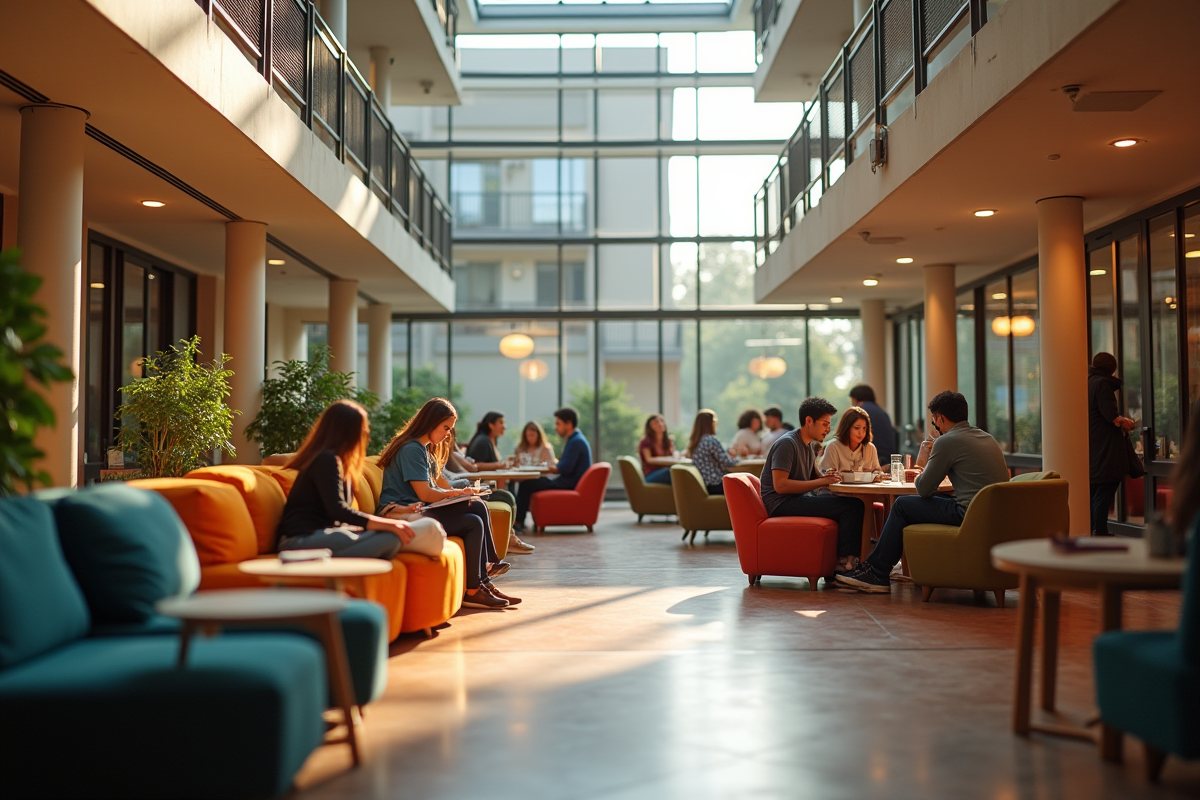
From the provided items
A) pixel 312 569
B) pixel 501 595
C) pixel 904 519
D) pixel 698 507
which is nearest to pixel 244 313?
pixel 501 595

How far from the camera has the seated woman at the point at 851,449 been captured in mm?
8227

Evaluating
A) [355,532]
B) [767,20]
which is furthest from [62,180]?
[767,20]

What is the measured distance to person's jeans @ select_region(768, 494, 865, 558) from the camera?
7805mm

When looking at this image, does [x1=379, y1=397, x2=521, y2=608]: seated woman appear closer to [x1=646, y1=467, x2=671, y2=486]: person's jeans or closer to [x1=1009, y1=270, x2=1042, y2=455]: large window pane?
[x1=646, y1=467, x2=671, y2=486]: person's jeans

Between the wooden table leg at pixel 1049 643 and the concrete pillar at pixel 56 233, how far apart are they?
17.0 ft

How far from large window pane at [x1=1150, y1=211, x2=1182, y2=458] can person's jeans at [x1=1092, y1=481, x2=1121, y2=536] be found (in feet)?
1.84

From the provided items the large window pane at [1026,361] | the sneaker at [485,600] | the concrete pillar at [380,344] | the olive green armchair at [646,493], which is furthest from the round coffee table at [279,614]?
the concrete pillar at [380,344]

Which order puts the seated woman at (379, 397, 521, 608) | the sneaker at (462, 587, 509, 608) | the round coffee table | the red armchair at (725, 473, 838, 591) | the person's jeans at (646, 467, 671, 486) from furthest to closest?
the person's jeans at (646, 467, 671, 486) → the red armchair at (725, 473, 838, 591) → the sneaker at (462, 587, 509, 608) → the seated woman at (379, 397, 521, 608) → the round coffee table

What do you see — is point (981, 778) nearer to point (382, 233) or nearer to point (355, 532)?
point (355, 532)

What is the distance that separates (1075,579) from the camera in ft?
11.5

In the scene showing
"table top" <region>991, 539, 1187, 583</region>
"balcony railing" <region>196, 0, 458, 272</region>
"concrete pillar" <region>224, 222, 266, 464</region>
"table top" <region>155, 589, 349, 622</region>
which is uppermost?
"balcony railing" <region>196, 0, 458, 272</region>

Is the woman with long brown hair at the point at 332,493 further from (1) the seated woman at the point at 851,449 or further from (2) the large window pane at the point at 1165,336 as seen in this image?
(2) the large window pane at the point at 1165,336

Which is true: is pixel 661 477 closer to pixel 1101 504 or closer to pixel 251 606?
pixel 1101 504

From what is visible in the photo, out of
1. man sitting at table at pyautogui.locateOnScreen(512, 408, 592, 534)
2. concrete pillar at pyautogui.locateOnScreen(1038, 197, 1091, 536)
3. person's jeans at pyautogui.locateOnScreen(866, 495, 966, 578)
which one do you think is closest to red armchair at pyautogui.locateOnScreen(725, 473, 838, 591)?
person's jeans at pyautogui.locateOnScreen(866, 495, 966, 578)
